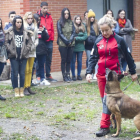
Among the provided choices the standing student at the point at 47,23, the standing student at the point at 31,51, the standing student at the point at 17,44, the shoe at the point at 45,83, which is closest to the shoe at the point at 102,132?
the standing student at the point at 17,44

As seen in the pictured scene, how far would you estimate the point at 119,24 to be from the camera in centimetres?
1241

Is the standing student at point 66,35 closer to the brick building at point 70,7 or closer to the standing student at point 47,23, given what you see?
the standing student at point 47,23

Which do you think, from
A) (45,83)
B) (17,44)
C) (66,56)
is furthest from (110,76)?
(66,56)

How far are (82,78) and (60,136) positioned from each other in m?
6.05

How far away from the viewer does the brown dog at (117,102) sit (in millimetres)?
5887

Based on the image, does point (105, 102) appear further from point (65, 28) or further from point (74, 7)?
point (74, 7)

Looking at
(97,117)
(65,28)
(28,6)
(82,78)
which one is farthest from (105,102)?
(28,6)

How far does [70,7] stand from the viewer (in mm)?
13812

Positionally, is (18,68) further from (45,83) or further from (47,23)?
(47,23)

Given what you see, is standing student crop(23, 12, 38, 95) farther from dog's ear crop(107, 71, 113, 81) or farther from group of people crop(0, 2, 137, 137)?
dog's ear crop(107, 71, 113, 81)

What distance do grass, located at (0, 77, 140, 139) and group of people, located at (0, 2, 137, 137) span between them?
484 mm

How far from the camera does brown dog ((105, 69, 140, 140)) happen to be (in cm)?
589

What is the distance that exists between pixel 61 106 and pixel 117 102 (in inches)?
106

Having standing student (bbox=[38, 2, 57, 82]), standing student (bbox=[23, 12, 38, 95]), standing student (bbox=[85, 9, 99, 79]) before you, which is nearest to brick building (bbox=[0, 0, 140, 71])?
standing student (bbox=[38, 2, 57, 82])
